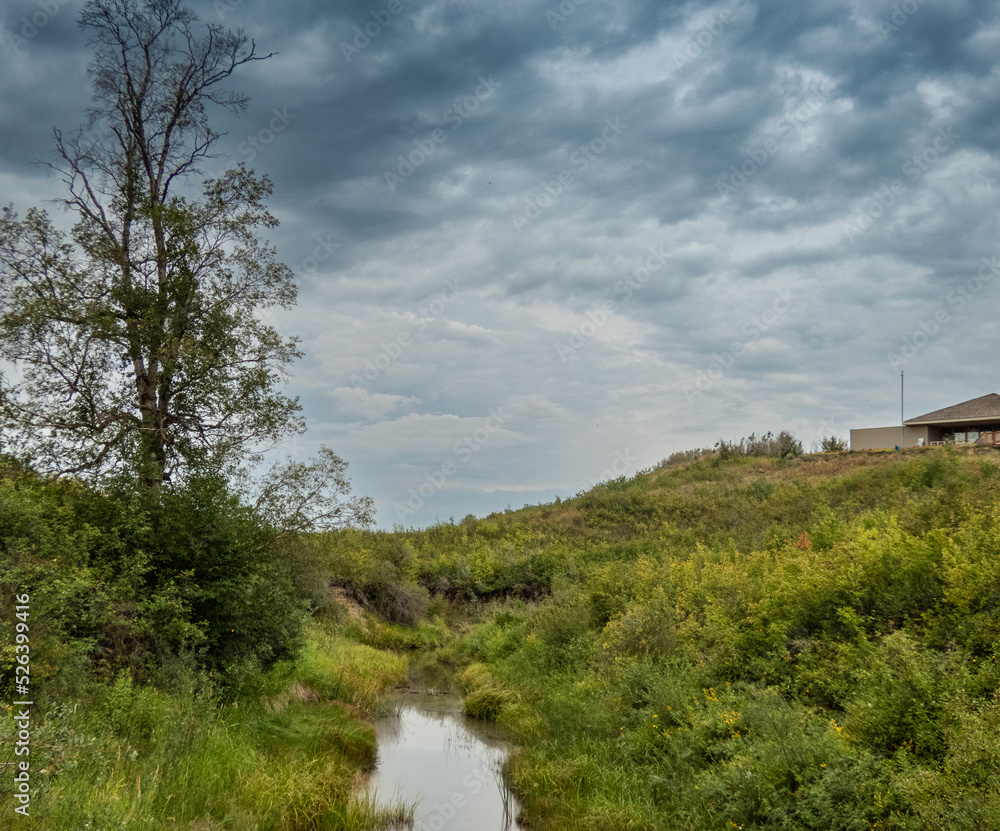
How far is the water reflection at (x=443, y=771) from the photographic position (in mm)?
9852

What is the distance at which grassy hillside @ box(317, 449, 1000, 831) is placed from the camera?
6176 millimetres

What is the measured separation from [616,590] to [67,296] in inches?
606

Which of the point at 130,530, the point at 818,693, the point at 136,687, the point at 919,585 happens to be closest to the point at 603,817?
the point at 818,693

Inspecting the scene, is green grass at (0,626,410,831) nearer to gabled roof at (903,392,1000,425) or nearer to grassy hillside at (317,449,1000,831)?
grassy hillside at (317,449,1000,831)

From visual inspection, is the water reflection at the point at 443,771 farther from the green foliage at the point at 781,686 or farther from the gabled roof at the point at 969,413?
the gabled roof at the point at 969,413

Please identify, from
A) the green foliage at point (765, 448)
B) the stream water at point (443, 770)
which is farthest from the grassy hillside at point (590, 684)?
the green foliage at point (765, 448)

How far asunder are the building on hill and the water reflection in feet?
127

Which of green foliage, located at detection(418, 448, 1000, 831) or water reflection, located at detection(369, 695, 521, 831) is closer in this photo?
green foliage, located at detection(418, 448, 1000, 831)

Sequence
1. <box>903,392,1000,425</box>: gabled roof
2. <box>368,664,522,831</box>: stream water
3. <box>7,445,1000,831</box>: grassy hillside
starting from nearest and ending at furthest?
<box>7,445,1000,831</box>: grassy hillside
<box>368,664,522,831</box>: stream water
<box>903,392,1000,425</box>: gabled roof

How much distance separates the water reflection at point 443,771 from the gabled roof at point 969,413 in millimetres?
40820

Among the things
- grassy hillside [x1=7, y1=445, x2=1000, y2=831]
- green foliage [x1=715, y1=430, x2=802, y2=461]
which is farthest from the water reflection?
green foliage [x1=715, y1=430, x2=802, y2=461]

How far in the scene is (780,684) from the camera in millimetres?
8789

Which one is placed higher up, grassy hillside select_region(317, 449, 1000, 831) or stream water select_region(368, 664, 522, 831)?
grassy hillside select_region(317, 449, 1000, 831)

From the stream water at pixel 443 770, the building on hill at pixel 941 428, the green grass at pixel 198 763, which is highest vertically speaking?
the building on hill at pixel 941 428
